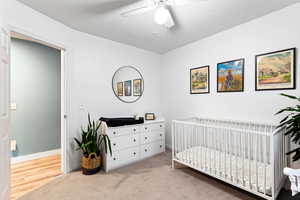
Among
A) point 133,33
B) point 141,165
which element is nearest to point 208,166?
point 141,165

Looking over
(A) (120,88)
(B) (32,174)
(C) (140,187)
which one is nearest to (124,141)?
(C) (140,187)

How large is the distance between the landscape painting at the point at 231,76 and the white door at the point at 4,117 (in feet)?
9.41

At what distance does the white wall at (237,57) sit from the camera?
6.07 feet

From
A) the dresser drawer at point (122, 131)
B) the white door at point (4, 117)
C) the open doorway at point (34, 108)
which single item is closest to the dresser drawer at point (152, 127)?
the dresser drawer at point (122, 131)

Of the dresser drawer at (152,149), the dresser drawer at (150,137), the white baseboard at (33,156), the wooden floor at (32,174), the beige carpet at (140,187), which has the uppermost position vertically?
the dresser drawer at (150,137)

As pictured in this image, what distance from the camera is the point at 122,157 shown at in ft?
8.21

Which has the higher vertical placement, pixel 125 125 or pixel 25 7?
pixel 25 7

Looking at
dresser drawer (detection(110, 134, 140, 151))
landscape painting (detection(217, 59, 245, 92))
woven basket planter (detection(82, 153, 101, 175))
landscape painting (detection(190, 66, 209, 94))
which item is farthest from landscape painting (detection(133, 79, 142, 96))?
landscape painting (detection(217, 59, 245, 92))

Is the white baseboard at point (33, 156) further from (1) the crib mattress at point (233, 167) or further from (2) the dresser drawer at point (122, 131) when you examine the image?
(1) the crib mattress at point (233, 167)

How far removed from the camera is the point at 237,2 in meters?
1.70

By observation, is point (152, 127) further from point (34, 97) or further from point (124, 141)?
point (34, 97)

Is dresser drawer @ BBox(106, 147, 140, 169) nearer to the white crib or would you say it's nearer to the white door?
the white crib

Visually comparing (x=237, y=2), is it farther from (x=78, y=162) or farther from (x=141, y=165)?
(x=78, y=162)

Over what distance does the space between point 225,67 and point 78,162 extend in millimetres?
3039
